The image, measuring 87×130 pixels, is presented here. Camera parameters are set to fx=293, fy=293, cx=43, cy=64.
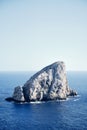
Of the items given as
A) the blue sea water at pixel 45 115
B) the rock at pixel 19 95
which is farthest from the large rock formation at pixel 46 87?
the blue sea water at pixel 45 115

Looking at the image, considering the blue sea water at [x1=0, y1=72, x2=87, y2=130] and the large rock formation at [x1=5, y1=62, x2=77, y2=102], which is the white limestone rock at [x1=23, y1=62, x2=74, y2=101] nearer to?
the large rock formation at [x1=5, y1=62, x2=77, y2=102]

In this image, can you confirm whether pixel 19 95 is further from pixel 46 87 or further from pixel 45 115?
pixel 45 115

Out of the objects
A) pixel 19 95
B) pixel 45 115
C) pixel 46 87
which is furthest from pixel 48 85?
pixel 45 115

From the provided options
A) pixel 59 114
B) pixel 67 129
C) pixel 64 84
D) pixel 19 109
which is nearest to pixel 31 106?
pixel 19 109

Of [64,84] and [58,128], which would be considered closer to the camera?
[58,128]

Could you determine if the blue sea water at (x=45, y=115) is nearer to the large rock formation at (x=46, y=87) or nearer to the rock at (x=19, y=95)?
the rock at (x=19, y=95)

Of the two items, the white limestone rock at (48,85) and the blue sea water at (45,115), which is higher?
the white limestone rock at (48,85)

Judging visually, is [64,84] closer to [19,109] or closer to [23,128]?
[19,109]

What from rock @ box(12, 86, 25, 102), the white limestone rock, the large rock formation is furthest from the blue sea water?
the white limestone rock
